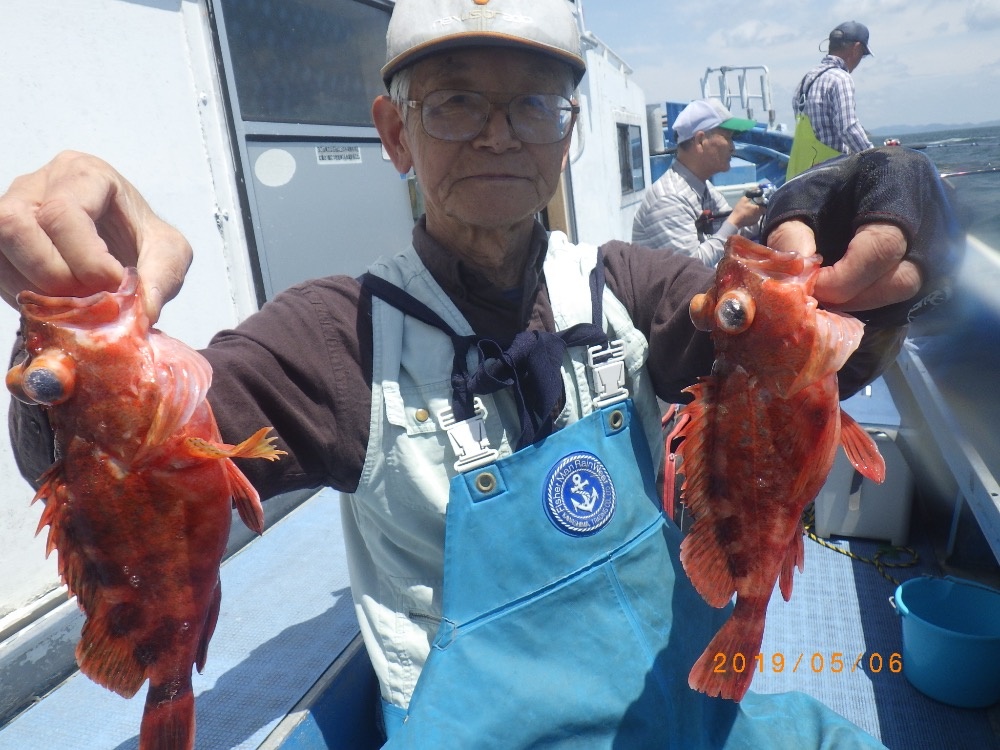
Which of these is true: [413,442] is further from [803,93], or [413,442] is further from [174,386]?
[803,93]

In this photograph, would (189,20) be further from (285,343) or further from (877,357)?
(877,357)

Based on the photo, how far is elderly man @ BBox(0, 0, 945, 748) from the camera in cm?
163

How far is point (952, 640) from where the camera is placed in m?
2.71

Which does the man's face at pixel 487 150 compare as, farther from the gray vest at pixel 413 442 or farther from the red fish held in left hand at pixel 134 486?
the red fish held in left hand at pixel 134 486

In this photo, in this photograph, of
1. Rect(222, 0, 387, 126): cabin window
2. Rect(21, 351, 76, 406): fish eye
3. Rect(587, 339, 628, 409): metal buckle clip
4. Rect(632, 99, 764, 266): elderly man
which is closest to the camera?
Rect(21, 351, 76, 406): fish eye

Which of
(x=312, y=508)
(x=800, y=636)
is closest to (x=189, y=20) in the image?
(x=312, y=508)

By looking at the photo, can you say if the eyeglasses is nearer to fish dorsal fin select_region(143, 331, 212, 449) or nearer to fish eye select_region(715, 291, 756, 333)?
fish eye select_region(715, 291, 756, 333)

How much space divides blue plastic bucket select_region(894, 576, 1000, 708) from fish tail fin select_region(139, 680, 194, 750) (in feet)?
9.06

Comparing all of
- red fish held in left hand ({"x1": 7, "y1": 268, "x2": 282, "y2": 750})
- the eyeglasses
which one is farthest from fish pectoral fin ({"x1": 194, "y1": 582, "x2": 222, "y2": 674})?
the eyeglasses

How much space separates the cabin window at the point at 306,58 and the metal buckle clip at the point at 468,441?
11.0ft

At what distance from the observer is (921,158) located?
65.5 inches

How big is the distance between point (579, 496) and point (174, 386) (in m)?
1.00
